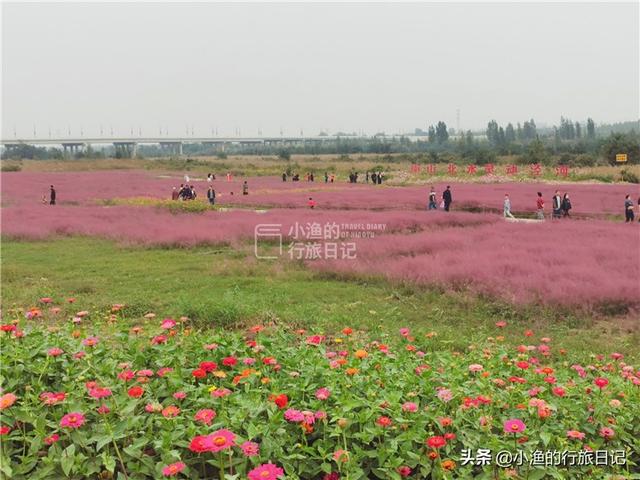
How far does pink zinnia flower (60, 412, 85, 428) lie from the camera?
304 cm

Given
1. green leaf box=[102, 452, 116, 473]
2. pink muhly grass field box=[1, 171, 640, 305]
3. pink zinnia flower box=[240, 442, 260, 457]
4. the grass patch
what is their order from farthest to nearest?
pink muhly grass field box=[1, 171, 640, 305]
the grass patch
pink zinnia flower box=[240, 442, 260, 457]
green leaf box=[102, 452, 116, 473]

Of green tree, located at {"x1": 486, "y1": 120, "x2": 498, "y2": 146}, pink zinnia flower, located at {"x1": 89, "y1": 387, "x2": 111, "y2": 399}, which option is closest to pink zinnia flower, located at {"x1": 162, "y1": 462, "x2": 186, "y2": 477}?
pink zinnia flower, located at {"x1": 89, "y1": 387, "x2": 111, "y2": 399}

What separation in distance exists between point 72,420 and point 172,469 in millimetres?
722

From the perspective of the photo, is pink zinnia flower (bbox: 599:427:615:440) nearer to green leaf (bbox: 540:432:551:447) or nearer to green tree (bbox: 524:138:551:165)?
green leaf (bbox: 540:432:551:447)

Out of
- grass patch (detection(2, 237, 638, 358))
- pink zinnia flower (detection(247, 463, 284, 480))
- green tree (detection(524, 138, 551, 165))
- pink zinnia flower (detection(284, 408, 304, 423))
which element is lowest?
grass patch (detection(2, 237, 638, 358))

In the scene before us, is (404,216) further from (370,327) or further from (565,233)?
(370,327)

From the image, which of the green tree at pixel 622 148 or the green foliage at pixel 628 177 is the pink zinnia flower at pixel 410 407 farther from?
the green tree at pixel 622 148

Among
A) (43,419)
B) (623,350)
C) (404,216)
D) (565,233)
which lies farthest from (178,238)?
(43,419)

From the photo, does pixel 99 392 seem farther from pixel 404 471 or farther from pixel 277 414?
pixel 404 471


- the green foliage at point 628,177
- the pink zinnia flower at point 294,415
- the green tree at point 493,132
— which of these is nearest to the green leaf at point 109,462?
the pink zinnia flower at point 294,415

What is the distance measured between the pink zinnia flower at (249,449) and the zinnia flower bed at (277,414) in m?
0.01

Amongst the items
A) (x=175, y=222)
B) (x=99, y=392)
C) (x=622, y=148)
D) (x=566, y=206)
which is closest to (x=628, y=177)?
(x=622, y=148)

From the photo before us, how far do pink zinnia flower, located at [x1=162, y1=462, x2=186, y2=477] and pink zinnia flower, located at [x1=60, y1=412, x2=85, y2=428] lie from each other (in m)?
0.60

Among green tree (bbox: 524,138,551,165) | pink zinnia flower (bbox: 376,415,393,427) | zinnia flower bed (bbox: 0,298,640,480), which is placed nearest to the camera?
zinnia flower bed (bbox: 0,298,640,480)
